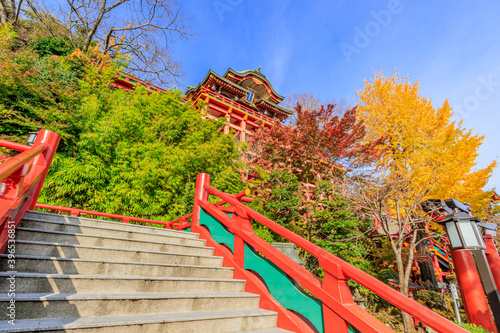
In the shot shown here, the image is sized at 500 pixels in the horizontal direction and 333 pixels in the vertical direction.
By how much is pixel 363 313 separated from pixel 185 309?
1.57 metres

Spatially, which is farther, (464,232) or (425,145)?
(425,145)

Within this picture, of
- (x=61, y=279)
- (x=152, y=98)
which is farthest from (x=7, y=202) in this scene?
(x=152, y=98)

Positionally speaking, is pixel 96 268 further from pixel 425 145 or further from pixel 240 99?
pixel 240 99

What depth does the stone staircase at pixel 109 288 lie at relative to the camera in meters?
1.61

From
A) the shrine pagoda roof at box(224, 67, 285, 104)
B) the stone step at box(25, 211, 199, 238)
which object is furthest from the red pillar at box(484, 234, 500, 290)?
the shrine pagoda roof at box(224, 67, 285, 104)

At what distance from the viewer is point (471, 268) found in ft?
14.1

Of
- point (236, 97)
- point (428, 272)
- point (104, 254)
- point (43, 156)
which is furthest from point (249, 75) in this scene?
point (104, 254)

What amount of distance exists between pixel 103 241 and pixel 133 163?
3.46m

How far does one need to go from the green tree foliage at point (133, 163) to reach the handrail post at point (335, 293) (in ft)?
16.5

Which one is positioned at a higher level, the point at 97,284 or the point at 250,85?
the point at 250,85

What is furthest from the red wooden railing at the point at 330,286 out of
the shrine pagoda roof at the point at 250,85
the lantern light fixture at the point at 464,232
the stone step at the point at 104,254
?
the shrine pagoda roof at the point at 250,85

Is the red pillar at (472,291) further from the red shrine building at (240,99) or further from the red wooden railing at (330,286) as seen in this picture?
the red shrine building at (240,99)

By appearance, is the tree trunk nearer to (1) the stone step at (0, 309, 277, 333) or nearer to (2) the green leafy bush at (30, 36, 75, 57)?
(1) the stone step at (0, 309, 277, 333)

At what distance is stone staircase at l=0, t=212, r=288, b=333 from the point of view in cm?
161
